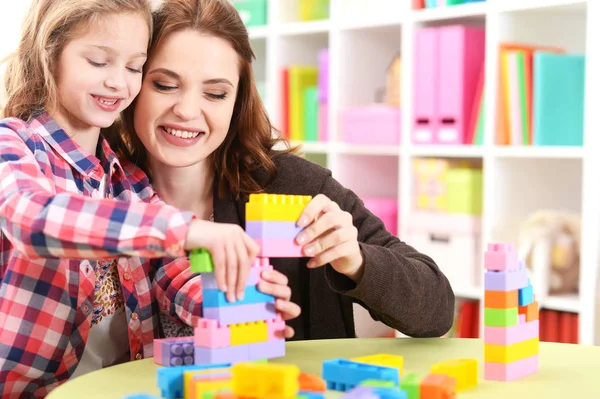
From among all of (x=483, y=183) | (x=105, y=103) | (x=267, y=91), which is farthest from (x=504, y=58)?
(x=105, y=103)

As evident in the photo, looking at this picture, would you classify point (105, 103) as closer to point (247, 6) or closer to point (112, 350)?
point (112, 350)

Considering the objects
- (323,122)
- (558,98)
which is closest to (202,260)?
(558,98)

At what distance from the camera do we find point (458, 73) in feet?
9.16

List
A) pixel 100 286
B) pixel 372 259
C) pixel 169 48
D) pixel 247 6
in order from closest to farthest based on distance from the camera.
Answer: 1. pixel 372 259
2. pixel 100 286
3. pixel 169 48
4. pixel 247 6

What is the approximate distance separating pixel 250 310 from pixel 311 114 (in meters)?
2.29

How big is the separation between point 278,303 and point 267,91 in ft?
7.85

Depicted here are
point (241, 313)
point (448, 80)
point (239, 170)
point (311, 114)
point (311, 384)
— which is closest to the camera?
point (311, 384)

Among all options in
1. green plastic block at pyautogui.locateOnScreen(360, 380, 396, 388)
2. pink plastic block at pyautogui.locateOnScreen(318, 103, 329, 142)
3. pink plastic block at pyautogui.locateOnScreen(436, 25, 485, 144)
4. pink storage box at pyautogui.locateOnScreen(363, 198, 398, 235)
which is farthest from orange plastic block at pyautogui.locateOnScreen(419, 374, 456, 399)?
pink plastic block at pyautogui.locateOnScreen(318, 103, 329, 142)

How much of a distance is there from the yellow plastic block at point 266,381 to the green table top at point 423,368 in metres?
0.15

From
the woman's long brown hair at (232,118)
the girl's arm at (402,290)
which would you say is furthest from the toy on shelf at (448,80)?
the girl's arm at (402,290)

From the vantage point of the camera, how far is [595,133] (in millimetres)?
2436

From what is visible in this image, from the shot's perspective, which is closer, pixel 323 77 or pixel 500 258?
pixel 500 258

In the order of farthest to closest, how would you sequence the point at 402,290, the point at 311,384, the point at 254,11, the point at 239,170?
the point at 254,11 < the point at 239,170 < the point at 402,290 < the point at 311,384

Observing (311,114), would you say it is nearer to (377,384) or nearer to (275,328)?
(275,328)
